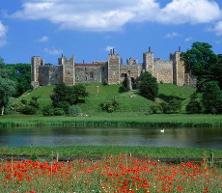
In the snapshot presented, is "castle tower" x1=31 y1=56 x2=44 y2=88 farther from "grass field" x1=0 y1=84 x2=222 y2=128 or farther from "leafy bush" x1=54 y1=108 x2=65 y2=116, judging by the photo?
"leafy bush" x1=54 y1=108 x2=65 y2=116

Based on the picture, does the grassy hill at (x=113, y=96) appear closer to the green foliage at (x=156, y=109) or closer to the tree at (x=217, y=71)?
the green foliage at (x=156, y=109)

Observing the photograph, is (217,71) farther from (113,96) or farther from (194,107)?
(194,107)

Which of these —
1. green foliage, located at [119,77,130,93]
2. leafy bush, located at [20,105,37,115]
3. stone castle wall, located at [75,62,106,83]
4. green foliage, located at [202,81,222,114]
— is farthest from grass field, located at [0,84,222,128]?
green foliage, located at [202,81,222,114]

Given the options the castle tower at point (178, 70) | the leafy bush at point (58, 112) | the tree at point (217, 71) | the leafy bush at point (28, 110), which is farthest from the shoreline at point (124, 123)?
the castle tower at point (178, 70)

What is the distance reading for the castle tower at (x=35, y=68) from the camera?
4623 inches

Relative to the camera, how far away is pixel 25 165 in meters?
18.0

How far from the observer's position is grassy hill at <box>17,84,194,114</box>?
314 feet

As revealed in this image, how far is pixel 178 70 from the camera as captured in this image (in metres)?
118

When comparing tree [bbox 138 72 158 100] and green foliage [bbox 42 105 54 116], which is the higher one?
tree [bbox 138 72 158 100]

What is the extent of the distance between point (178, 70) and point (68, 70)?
2149cm

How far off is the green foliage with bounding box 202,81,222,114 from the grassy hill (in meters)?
10.6

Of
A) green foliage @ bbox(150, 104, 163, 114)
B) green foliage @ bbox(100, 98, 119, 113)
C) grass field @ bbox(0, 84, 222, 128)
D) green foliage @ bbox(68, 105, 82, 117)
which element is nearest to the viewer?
grass field @ bbox(0, 84, 222, 128)

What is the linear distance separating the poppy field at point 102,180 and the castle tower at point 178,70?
328 feet

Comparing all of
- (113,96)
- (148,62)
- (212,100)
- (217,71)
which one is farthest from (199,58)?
(212,100)
